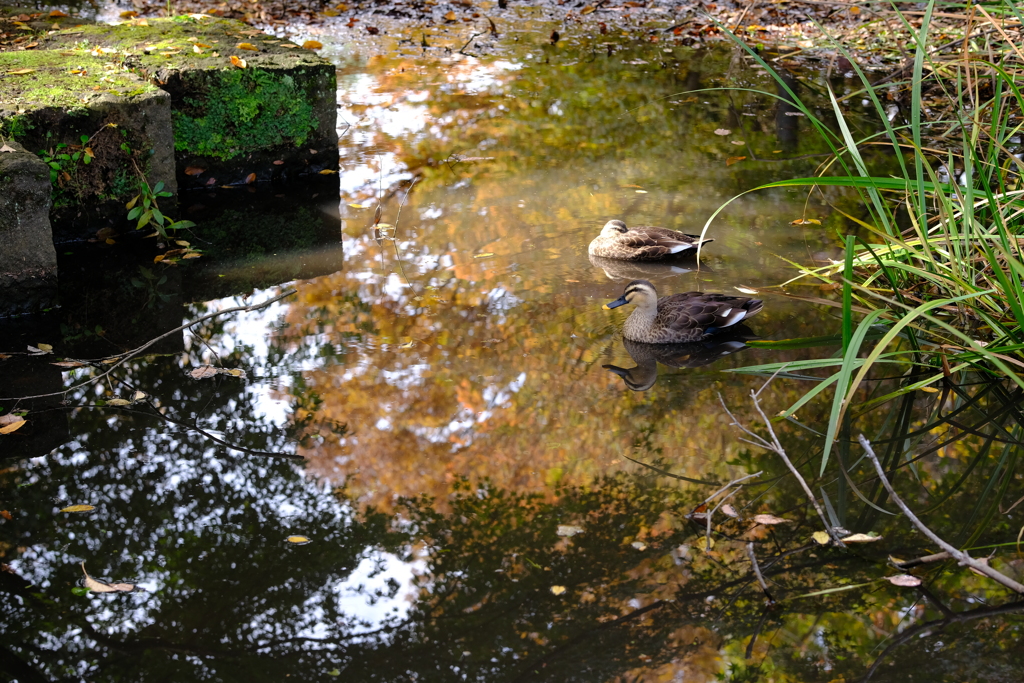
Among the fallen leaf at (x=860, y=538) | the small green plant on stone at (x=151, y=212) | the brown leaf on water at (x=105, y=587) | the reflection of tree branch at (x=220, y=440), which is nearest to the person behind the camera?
the brown leaf on water at (x=105, y=587)

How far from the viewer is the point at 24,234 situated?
5000 millimetres

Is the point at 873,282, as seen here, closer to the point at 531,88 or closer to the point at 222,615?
the point at 222,615

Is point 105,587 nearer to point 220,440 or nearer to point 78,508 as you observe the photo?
point 78,508

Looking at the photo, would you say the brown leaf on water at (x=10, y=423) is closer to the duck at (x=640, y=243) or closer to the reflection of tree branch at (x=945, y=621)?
the duck at (x=640, y=243)

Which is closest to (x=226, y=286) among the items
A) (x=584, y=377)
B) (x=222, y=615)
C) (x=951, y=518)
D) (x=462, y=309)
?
(x=462, y=309)

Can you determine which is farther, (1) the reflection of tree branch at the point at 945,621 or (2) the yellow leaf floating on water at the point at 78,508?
(2) the yellow leaf floating on water at the point at 78,508

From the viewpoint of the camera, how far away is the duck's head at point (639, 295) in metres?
5.00

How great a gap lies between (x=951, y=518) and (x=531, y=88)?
6685 millimetres

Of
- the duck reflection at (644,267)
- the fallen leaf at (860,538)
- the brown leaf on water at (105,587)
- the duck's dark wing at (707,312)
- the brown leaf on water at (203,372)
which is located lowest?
the brown leaf on water at (105,587)

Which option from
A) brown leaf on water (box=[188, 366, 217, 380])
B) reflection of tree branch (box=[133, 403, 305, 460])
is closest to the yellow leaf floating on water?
reflection of tree branch (box=[133, 403, 305, 460])

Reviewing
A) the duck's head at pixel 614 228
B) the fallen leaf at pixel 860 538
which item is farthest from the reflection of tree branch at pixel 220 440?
the duck's head at pixel 614 228

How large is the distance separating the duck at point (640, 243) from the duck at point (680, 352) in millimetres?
958

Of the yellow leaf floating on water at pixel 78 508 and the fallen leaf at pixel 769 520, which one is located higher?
the fallen leaf at pixel 769 520

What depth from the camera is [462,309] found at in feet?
17.2
